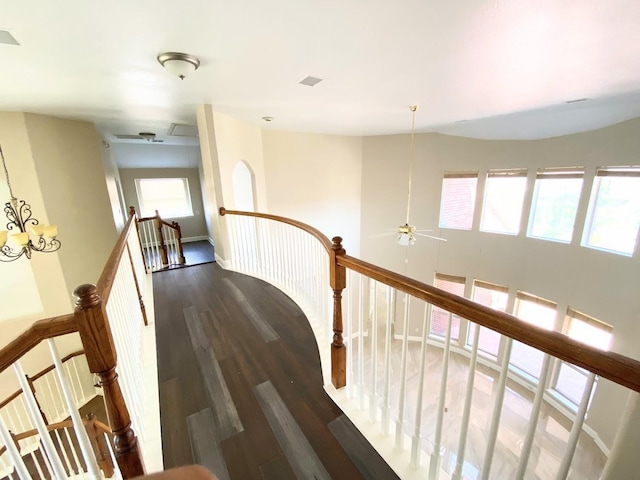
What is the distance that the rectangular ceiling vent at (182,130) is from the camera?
16.2 ft

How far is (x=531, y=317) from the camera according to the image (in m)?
5.43

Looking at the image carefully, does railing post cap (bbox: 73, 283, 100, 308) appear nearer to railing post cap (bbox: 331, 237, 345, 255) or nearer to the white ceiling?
railing post cap (bbox: 331, 237, 345, 255)

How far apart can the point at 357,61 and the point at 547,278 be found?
5.46 meters

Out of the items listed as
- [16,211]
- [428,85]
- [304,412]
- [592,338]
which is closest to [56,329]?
[304,412]

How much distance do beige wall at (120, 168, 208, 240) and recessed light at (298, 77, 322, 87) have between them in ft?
21.1

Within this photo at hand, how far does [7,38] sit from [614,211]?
7.41 meters

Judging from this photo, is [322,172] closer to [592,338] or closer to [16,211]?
[16,211]

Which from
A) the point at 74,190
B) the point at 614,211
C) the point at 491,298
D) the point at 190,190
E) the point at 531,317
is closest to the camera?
the point at 74,190

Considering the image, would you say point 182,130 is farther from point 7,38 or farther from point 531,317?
point 531,317

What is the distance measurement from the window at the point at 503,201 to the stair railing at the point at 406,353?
355 cm

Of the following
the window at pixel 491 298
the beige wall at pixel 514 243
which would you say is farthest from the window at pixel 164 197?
the window at pixel 491 298

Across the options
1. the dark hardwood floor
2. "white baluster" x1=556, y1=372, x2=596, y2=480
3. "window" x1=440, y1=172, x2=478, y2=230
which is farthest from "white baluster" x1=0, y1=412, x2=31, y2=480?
"window" x1=440, y1=172, x2=478, y2=230

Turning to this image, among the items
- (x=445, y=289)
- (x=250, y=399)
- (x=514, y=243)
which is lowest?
(x=445, y=289)

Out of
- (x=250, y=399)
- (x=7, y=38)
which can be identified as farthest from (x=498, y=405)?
(x=7, y=38)
